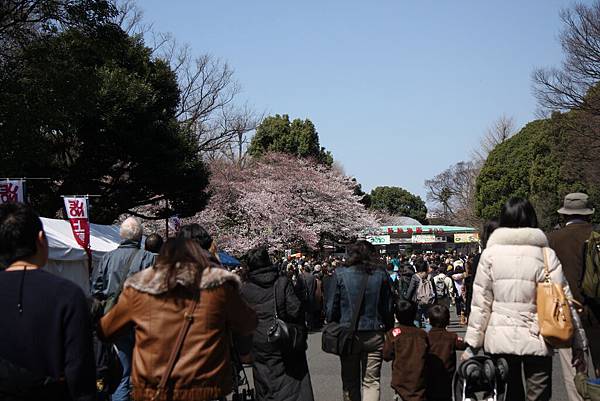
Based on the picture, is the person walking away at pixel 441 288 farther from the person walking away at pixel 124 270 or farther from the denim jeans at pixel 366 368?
the person walking away at pixel 124 270

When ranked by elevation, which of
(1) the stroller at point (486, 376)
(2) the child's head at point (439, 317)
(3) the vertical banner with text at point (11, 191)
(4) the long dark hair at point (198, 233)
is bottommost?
(1) the stroller at point (486, 376)

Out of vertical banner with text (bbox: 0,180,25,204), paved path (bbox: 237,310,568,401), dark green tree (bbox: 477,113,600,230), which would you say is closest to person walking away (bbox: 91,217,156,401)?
paved path (bbox: 237,310,568,401)

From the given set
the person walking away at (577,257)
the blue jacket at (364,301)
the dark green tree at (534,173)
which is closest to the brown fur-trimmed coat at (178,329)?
the person walking away at (577,257)

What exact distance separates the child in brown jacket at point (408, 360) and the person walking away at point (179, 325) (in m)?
3.09

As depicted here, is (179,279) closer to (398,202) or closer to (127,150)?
(127,150)

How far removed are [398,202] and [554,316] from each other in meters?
104

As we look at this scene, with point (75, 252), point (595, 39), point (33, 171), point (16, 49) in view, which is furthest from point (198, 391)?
point (595, 39)

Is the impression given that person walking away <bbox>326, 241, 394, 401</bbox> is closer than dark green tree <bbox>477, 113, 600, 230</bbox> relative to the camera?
Yes

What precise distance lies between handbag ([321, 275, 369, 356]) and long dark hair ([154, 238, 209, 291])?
333 centimetres

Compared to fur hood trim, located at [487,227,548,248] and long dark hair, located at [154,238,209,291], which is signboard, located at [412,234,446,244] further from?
long dark hair, located at [154,238,209,291]

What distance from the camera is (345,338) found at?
697 cm

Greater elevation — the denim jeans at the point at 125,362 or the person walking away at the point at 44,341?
the person walking away at the point at 44,341

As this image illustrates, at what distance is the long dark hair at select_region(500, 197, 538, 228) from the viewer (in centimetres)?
511

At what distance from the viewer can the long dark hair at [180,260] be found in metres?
3.73
